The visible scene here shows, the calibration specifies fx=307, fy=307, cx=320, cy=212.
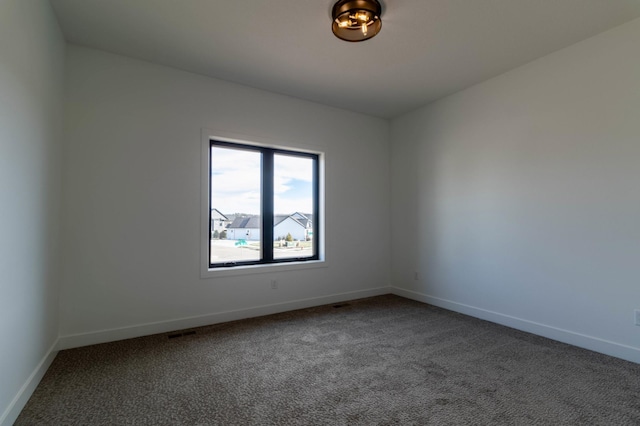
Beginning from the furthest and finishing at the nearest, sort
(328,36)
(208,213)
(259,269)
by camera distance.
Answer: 1. (259,269)
2. (208,213)
3. (328,36)

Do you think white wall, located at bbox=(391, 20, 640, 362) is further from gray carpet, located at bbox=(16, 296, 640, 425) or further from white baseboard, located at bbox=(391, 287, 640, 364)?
gray carpet, located at bbox=(16, 296, 640, 425)

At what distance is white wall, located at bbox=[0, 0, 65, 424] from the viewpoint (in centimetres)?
168

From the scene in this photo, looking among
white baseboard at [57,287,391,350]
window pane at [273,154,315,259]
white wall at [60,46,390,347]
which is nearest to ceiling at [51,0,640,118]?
white wall at [60,46,390,347]

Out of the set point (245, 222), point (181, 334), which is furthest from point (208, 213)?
point (181, 334)

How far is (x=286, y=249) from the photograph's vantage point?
4.18 metres

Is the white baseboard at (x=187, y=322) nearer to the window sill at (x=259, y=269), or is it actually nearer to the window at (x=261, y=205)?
the window sill at (x=259, y=269)

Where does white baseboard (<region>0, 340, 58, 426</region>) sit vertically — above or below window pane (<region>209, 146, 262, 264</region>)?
below

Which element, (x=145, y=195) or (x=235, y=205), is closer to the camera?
(x=145, y=195)

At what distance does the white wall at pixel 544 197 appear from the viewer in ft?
8.50

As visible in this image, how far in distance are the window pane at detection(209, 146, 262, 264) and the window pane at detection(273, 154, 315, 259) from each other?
0.25 metres

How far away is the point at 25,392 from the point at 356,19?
340 centimetres

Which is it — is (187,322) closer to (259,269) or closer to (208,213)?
(259,269)

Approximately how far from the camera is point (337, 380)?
7.27 ft

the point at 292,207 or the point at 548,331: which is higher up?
the point at 292,207
